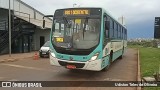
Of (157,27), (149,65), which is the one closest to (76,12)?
(149,65)

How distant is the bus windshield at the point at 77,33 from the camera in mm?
12445

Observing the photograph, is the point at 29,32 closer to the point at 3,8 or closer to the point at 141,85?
the point at 3,8

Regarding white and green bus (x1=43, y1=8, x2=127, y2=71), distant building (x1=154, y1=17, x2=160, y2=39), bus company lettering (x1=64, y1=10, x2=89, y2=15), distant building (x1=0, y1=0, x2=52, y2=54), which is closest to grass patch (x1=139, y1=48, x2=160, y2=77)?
distant building (x1=154, y1=17, x2=160, y2=39)

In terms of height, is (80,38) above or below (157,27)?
below

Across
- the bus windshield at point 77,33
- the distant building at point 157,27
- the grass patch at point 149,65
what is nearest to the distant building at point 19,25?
the grass patch at point 149,65

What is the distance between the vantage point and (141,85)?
35.6 feet

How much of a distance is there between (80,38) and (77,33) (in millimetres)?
312

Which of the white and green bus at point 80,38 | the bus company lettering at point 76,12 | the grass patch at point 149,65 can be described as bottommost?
the grass patch at point 149,65

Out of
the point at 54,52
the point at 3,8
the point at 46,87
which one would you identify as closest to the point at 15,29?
the point at 3,8

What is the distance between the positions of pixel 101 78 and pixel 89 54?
1.62 meters

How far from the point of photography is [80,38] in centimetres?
1250

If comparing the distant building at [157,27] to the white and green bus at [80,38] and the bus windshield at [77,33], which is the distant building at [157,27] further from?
the bus windshield at [77,33]

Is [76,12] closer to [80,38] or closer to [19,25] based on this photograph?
[80,38]

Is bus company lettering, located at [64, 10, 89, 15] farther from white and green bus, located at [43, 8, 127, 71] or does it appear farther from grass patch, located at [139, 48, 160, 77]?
grass patch, located at [139, 48, 160, 77]
